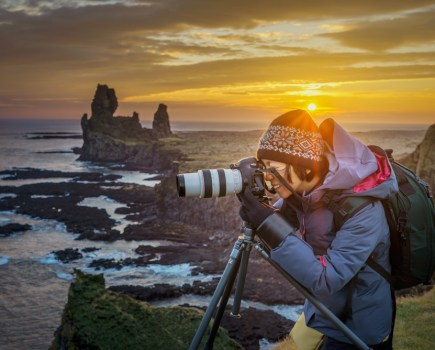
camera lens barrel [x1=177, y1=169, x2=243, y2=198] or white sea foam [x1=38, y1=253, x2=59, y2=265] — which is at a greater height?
camera lens barrel [x1=177, y1=169, x2=243, y2=198]

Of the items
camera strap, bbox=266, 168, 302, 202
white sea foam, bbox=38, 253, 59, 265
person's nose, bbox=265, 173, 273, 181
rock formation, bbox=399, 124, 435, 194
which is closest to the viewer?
camera strap, bbox=266, 168, 302, 202

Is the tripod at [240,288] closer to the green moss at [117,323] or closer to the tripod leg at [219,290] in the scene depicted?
the tripod leg at [219,290]

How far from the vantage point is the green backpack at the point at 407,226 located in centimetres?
285

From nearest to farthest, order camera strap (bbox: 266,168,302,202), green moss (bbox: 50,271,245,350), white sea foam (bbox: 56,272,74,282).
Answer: camera strap (bbox: 266,168,302,202), green moss (bbox: 50,271,245,350), white sea foam (bbox: 56,272,74,282)

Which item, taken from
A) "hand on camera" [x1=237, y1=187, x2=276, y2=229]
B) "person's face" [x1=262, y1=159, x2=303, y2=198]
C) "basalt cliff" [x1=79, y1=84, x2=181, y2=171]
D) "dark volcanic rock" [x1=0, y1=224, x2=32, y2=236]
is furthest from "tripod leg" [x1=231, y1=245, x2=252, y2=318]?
"basalt cliff" [x1=79, y1=84, x2=181, y2=171]

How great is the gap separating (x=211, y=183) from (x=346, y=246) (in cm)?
115

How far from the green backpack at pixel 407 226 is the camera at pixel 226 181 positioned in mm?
581

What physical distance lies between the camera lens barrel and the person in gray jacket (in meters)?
0.15

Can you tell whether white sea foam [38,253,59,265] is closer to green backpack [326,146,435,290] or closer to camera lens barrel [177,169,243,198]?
camera lens barrel [177,169,243,198]

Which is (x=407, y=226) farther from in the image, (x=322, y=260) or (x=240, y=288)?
(x=240, y=288)

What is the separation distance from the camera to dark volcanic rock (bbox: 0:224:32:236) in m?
48.5

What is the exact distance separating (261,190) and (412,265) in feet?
3.84

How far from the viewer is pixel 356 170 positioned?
2855 mm

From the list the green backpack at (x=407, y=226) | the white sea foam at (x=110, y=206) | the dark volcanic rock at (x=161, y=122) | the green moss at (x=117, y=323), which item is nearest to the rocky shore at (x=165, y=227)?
the white sea foam at (x=110, y=206)
